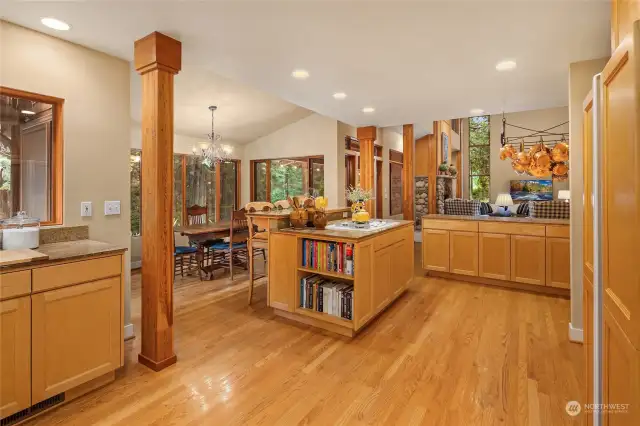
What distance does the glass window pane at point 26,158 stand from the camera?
2.35 m

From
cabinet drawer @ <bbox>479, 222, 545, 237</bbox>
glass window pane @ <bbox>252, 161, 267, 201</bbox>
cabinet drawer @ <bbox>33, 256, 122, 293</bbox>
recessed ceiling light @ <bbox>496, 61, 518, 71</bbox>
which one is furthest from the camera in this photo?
glass window pane @ <bbox>252, 161, 267, 201</bbox>

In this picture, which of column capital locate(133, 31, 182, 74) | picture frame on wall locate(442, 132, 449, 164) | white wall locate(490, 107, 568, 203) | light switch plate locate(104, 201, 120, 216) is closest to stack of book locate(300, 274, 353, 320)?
light switch plate locate(104, 201, 120, 216)

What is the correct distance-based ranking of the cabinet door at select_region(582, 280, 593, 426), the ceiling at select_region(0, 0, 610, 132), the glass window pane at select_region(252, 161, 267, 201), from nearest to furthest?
the cabinet door at select_region(582, 280, 593, 426), the ceiling at select_region(0, 0, 610, 132), the glass window pane at select_region(252, 161, 267, 201)

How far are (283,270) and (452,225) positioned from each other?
8.65 feet

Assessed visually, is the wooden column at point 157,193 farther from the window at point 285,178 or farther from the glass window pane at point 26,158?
the window at point 285,178

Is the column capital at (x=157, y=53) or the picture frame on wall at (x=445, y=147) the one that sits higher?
the picture frame on wall at (x=445, y=147)

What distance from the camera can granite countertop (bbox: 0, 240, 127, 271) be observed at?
180 centimetres

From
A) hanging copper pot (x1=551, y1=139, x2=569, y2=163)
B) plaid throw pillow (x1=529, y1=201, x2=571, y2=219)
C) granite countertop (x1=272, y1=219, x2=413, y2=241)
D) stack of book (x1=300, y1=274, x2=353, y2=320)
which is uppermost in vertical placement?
hanging copper pot (x1=551, y1=139, x2=569, y2=163)

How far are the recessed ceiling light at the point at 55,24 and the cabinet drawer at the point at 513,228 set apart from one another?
15.2 ft

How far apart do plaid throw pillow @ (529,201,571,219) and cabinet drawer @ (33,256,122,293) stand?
5.12 meters

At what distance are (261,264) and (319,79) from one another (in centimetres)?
339

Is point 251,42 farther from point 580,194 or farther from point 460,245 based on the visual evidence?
point 460,245

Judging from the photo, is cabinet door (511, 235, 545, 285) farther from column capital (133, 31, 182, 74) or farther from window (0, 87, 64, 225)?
window (0, 87, 64, 225)

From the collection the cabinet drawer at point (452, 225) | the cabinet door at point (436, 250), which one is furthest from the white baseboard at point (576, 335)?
the cabinet door at point (436, 250)
